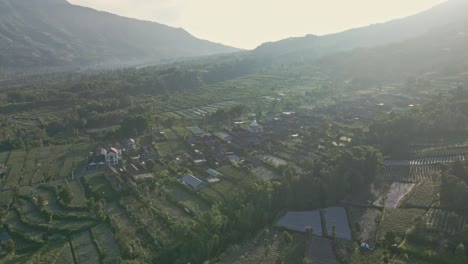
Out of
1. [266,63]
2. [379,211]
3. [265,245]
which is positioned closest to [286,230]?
[265,245]

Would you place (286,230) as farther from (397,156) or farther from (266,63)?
(266,63)

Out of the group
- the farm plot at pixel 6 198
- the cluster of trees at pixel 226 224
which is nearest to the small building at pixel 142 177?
the cluster of trees at pixel 226 224

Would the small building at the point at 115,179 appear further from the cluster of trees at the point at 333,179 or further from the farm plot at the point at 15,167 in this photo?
the cluster of trees at the point at 333,179

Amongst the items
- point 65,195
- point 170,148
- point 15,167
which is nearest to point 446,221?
point 65,195

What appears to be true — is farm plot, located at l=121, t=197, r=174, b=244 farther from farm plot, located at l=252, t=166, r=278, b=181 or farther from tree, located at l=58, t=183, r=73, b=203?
farm plot, located at l=252, t=166, r=278, b=181

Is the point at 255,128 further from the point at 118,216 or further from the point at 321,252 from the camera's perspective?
the point at 321,252

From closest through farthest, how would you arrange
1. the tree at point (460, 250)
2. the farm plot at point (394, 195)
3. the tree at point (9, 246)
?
the tree at point (460, 250) → the tree at point (9, 246) → the farm plot at point (394, 195)

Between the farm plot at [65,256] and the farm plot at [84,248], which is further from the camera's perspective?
the farm plot at [84,248]
